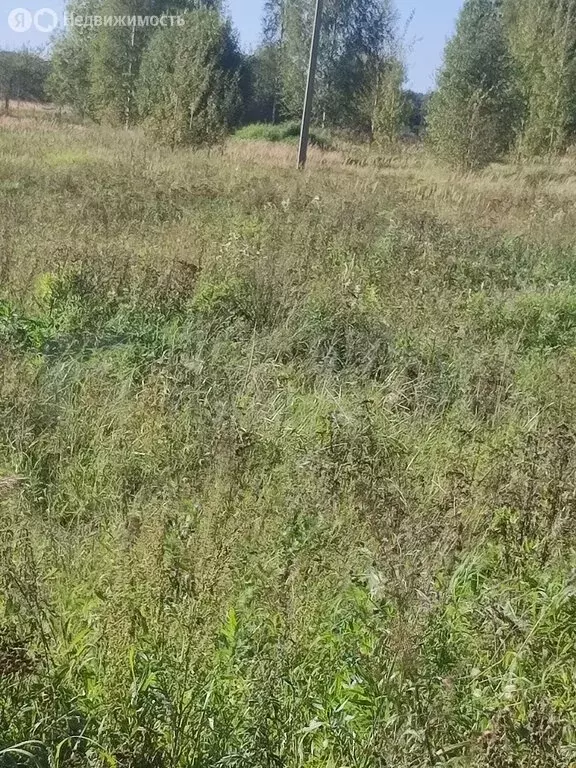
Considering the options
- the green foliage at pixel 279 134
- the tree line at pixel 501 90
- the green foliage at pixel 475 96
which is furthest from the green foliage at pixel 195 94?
the green foliage at pixel 279 134

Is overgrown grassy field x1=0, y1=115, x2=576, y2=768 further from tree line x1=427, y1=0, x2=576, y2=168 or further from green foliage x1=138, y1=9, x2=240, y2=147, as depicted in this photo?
tree line x1=427, y1=0, x2=576, y2=168

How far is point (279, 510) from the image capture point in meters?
3.16

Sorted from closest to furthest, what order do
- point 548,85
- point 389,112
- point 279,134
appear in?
1. point 548,85
2. point 389,112
3. point 279,134

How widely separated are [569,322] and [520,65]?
76.3ft

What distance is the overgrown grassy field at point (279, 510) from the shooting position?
6.93 feet

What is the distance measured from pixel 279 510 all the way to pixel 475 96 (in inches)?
717

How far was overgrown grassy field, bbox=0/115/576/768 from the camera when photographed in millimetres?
2111

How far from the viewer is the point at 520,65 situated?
25500mm

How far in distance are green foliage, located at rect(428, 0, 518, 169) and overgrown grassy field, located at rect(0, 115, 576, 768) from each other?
13745mm

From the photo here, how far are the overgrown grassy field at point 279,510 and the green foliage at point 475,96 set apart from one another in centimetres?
1374

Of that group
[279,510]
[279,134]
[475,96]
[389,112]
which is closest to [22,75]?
[279,134]

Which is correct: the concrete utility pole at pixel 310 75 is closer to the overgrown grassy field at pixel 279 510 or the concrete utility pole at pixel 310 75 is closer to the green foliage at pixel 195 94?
the green foliage at pixel 195 94

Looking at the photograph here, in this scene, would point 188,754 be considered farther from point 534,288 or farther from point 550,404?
point 534,288

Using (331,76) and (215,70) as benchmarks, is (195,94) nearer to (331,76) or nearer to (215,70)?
(215,70)
